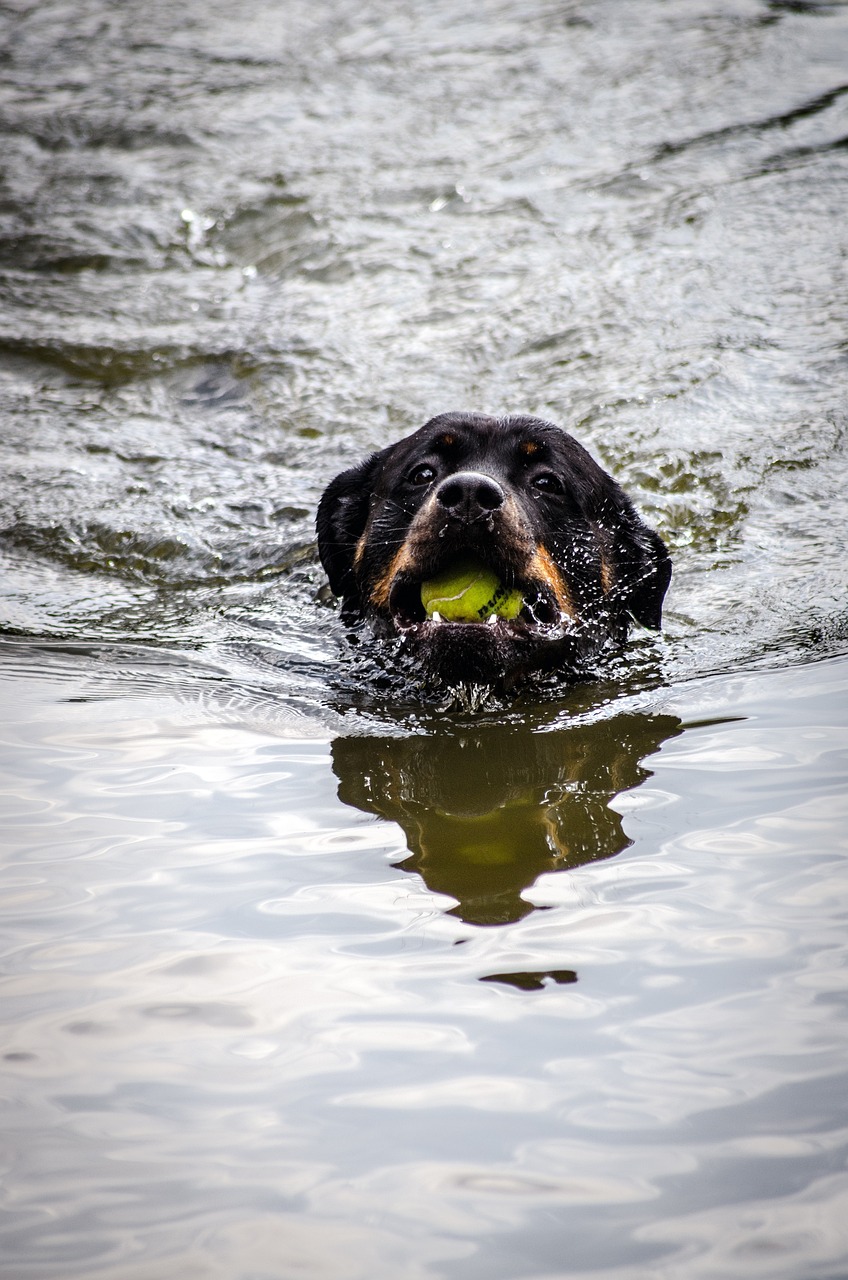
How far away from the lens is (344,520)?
16.7 feet

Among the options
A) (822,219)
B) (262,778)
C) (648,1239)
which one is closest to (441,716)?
(262,778)

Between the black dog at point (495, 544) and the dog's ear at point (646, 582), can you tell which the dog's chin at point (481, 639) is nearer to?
the black dog at point (495, 544)

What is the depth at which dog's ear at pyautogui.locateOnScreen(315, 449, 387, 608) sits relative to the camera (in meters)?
5.06

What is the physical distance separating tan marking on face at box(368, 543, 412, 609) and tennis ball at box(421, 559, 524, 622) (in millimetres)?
113

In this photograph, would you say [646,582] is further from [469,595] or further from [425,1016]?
[425,1016]

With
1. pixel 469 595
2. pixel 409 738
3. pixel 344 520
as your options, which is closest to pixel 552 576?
pixel 469 595

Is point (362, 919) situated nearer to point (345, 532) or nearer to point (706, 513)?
point (345, 532)

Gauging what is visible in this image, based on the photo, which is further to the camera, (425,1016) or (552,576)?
(552,576)

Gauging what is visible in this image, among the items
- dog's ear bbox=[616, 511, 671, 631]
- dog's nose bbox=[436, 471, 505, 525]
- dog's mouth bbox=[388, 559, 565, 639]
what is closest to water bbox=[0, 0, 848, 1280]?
dog's ear bbox=[616, 511, 671, 631]

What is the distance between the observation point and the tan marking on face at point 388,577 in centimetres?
410

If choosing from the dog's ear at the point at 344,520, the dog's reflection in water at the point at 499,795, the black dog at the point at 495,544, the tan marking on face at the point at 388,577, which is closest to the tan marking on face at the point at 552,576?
the black dog at the point at 495,544

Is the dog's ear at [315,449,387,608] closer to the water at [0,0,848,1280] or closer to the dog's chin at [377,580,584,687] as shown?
the water at [0,0,848,1280]

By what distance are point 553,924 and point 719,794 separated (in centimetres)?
74

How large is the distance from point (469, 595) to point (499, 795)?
110 centimetres
